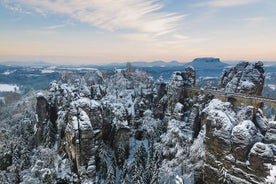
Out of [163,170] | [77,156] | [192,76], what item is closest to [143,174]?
[163,170]

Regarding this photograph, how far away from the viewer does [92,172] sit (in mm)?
53250

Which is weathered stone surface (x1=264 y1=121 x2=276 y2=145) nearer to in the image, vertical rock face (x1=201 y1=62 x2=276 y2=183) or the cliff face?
vertical rock face (x1=201 y1=62 x2=276 y2=183)

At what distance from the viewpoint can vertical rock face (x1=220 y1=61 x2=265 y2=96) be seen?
56.6 meters

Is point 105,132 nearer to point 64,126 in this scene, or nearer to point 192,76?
point 64,126

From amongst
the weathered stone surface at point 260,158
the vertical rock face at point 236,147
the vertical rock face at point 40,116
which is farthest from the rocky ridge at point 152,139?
the vertical rock face at point 40,116

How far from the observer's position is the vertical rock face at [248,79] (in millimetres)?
56562

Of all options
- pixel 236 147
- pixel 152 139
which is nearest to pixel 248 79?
pixel 236 147

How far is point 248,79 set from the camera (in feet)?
188

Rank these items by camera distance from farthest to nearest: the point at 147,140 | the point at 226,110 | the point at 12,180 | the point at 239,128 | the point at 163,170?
the point at 147,140 → the point at 12,180 → the point at 163,170 → the point at 226,110 → the point at 239,128

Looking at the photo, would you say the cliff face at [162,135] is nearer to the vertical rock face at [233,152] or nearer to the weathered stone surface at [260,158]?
the vertical rock face at [233,152]

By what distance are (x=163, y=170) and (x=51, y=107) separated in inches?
1538

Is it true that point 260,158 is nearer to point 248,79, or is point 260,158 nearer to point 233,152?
point 233,152

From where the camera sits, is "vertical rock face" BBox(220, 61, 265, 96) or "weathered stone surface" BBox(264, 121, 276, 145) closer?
"weathered stone surface" BBox(264, 121, 276, 145)

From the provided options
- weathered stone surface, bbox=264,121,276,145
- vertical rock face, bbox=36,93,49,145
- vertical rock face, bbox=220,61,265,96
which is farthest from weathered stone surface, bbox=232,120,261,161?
vertical rock face, bbox=36,93,49,145
